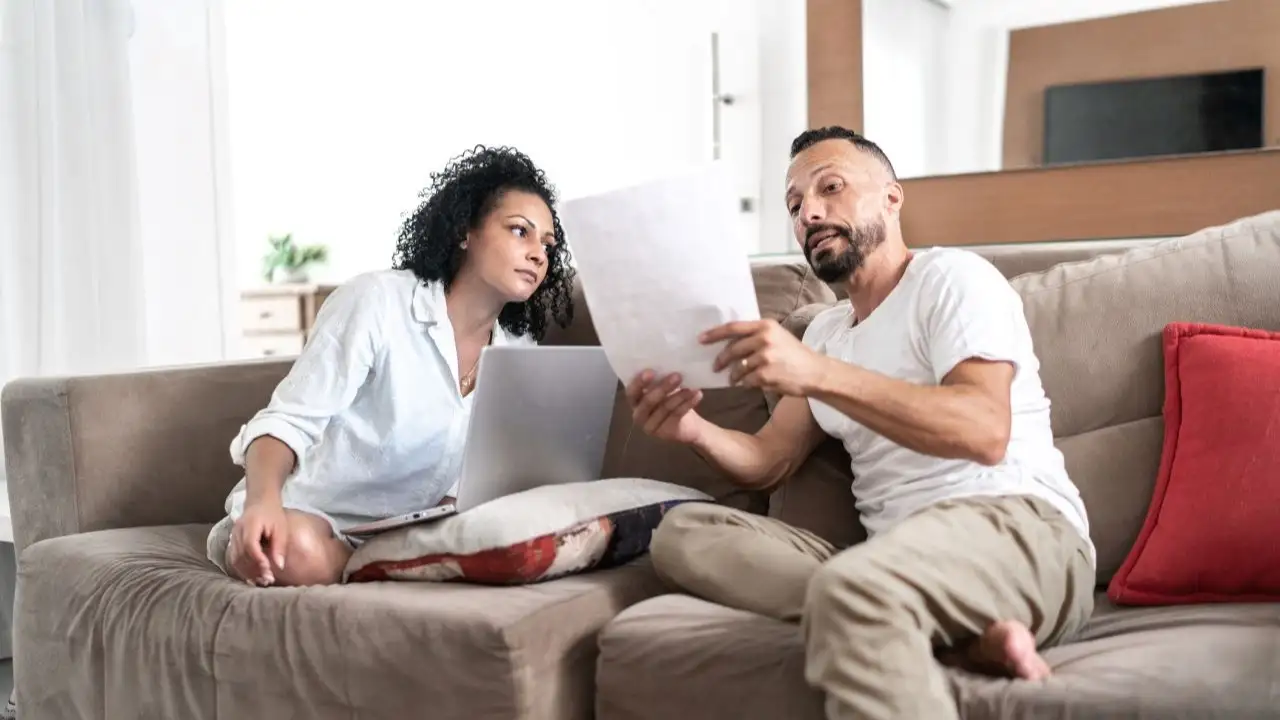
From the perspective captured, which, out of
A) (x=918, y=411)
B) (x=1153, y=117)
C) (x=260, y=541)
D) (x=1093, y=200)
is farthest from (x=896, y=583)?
(x=1153, y=117)

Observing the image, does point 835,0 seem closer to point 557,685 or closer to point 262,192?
point 557,685

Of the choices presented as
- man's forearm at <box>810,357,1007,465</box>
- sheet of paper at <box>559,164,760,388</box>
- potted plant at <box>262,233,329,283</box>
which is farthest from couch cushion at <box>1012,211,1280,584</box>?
potted plant at <box>262,233,329,283</box>

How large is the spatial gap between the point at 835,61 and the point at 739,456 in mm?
2383

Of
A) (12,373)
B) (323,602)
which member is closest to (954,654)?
(323,602)

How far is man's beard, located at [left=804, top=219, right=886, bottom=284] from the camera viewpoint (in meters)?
1.51

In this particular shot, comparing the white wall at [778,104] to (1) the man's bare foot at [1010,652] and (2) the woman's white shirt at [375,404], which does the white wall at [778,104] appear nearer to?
(2) the woman's white shirt at [375,404]

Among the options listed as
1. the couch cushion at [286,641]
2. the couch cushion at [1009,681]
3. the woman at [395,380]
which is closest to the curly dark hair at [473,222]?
the woman at [395,380]

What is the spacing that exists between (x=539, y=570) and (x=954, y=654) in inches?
19.2

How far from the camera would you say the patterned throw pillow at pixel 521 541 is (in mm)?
1320

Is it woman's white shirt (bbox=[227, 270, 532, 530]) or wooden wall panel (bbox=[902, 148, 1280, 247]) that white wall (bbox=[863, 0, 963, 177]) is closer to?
wooden wall panel (bbox=[902, 148, 1280, 247])

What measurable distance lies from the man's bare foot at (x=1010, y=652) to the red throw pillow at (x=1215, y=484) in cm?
33

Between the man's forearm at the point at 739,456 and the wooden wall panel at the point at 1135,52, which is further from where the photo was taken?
the wooden wall panel at the point at 1135,52

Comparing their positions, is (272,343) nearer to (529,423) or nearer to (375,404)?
(375,404)

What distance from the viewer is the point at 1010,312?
1.38m
